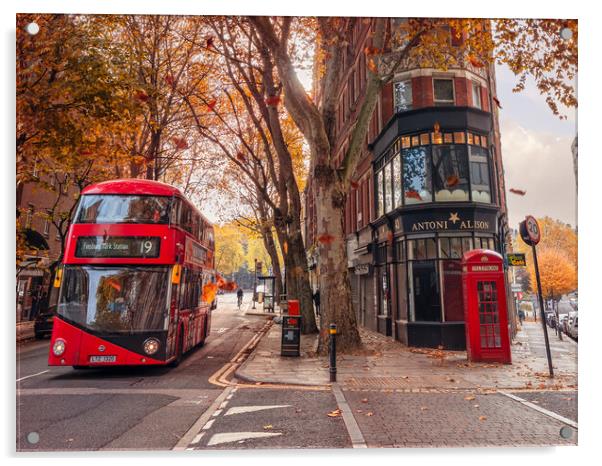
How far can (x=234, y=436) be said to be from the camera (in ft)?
14.9

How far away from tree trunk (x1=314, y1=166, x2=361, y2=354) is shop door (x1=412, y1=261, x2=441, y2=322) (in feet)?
7.23

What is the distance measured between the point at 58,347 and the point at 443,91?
36.6 feet

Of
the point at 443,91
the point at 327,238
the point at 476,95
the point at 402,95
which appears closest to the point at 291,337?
the point at 327,238

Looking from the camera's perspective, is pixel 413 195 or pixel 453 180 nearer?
pixel 453 180

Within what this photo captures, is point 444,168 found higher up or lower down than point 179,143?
lower down

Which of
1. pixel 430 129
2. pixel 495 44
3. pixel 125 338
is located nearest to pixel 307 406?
pixel 125 338

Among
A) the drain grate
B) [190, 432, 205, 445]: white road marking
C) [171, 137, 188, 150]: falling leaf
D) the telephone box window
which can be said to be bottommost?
[190, 432, 205, 445]: white road marking

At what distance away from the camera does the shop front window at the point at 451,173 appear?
10570 millimetres

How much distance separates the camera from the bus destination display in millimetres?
7398

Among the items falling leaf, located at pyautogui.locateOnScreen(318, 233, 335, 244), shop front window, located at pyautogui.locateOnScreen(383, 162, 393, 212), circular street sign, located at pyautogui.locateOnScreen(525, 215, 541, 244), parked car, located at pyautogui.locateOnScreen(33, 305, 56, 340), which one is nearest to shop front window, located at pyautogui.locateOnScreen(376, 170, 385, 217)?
shop front window, located at pyautogui.locateOnScreen(383, 162, 393, 212)

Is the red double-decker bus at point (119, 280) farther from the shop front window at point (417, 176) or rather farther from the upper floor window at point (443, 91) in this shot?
the upper floor window at point (443, 91)

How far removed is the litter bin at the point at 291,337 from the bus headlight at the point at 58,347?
4773mm

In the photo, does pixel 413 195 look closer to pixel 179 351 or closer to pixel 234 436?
pixel 179 351

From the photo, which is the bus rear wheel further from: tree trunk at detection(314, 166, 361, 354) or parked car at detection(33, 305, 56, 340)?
parked car at detection(33, 305, 56, 340)
